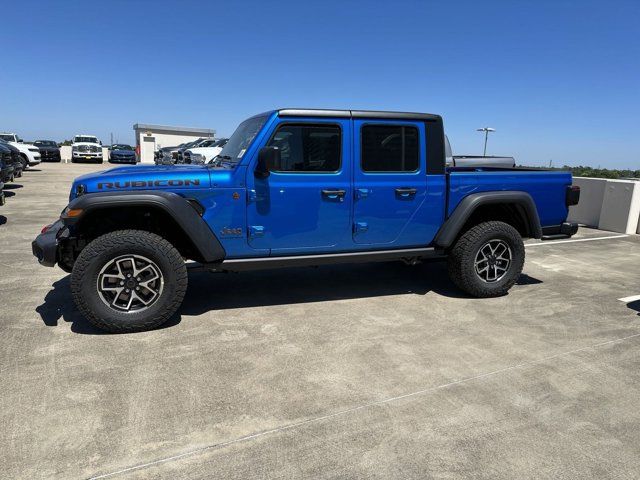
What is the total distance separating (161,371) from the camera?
10.2 ft

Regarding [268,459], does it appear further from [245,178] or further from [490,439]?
[245,178]

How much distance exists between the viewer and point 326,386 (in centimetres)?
294

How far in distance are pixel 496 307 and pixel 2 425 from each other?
421cm

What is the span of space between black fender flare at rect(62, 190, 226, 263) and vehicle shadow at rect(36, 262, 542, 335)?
0.77 meters

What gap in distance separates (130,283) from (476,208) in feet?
11.5

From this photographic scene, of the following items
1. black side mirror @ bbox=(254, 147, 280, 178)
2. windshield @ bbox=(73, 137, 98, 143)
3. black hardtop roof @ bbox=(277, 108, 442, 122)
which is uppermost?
windshield @ bbox=(73, 137, 98, 143)

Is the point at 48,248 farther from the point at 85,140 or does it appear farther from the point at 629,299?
the point at 85,140

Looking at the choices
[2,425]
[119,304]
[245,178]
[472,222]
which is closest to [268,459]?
[2,425]

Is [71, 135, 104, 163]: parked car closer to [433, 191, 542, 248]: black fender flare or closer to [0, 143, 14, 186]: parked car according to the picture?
[0, 143, 14, 186]: parked car

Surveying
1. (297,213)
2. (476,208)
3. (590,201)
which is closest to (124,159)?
(590,201)

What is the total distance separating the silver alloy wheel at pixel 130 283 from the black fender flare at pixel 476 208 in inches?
111

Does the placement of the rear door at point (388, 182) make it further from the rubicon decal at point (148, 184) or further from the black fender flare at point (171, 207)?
the rubicon decal at point (148, 184)

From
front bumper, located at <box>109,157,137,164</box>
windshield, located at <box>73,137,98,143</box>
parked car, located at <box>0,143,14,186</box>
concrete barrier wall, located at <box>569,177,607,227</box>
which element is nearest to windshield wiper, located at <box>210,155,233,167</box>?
parked car, located at <box>0,143,14,186</box>

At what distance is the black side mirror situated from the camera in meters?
3.76
